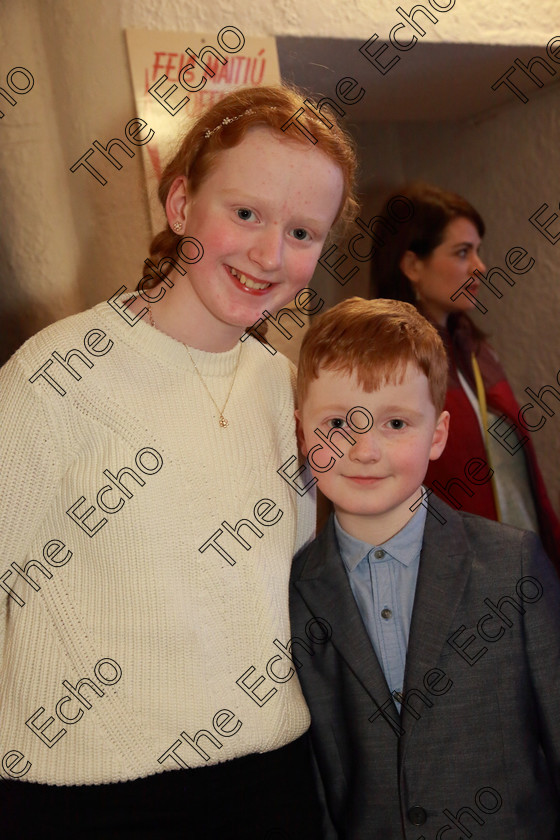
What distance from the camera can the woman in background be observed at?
80.0 inches

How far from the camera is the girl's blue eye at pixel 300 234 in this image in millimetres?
1241

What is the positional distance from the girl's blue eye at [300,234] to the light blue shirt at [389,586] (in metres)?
0.45

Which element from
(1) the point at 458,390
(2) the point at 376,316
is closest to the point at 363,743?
(2) the point at 376,316

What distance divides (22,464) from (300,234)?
52 cm

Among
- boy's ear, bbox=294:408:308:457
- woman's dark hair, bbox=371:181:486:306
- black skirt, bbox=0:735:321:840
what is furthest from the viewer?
woman's dark hair, bbox=371:181:486:306

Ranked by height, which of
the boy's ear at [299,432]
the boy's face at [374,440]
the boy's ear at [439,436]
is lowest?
the boy's ear at [439,436]

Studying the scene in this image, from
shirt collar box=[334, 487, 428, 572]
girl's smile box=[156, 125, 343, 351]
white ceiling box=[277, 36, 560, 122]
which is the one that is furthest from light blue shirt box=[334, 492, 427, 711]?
white ceiling box=[277, 36, 560, 122]

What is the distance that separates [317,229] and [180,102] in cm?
68

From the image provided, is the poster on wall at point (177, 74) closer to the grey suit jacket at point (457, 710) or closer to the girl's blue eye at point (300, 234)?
the girl's blue eye at point (300, 234)

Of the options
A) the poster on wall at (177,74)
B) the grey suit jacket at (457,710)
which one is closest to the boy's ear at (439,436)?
the grey suit jacket at (457,710)

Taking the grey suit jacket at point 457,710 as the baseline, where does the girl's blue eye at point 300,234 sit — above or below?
above

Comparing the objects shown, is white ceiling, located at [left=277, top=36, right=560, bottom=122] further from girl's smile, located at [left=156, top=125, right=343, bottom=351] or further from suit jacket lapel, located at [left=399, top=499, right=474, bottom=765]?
suit jacket lapel, located at [left=399, top=499, right=474, bottom=765]

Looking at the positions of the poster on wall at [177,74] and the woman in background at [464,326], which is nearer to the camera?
the poster on wall at [177,74]

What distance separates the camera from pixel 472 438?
1.98 m
